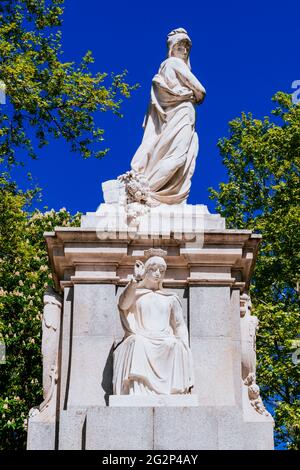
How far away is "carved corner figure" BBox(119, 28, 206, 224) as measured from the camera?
1250cm

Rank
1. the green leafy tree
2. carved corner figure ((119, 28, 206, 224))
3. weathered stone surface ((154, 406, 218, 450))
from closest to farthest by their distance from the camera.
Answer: weathered stone surface ((154, 406, 218, 450)), carved corner figure ((119, 28, 206, 224)), the green leafy tree

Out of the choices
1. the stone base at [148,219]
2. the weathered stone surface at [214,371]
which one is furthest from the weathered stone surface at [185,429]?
the stone base at [148,219]

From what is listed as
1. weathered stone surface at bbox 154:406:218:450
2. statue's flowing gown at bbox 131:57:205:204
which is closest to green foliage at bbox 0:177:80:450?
statue's flowing gown at bbox 131:57:205:204

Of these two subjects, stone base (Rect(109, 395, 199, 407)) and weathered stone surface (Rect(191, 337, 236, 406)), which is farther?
weathered stone surface (Rect(191, 337, 236, 406))

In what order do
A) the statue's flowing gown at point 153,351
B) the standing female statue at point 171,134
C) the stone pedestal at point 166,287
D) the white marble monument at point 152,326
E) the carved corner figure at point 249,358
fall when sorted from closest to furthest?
1. the white marble monument at point 152,326
2. the statue's flowing gown at point 153,351
3. the stone pedestal at point 166,287
4. the carved corner figure at point 249,358
5. the standing female statue at point 171,134

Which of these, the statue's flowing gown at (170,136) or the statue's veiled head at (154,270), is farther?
the statue's flowing gown at (170,136)

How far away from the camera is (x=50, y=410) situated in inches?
458

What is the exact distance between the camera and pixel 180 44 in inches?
536

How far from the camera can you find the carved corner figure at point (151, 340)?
10.7 m

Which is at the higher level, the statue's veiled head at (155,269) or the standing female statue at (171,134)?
the standing female statue at (171,134)

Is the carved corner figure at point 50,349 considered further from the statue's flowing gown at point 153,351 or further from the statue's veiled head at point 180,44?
the statue's veiled head at point 180,44

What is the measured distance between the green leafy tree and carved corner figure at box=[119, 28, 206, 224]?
34.1ft

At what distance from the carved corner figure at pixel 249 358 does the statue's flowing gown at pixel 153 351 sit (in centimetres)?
122

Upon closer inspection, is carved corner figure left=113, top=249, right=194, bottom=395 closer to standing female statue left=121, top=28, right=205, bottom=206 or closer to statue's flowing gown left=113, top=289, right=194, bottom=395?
statue's flowing gown left=113, top=289, right=194, bottom=395
